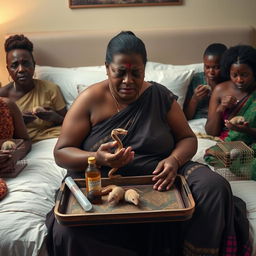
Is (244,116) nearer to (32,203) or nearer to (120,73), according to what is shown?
(120,73)

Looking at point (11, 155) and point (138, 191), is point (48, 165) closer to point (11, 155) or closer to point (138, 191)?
point (11, 155)

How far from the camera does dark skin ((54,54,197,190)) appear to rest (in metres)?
1.46

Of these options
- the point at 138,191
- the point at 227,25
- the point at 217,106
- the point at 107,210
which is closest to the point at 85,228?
the point at 107,210

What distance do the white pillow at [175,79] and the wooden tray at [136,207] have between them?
4.00 ft

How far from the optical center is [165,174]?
1.45 m

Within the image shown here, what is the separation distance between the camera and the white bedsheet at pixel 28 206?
135 centimetres

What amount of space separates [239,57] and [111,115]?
3.14 ft

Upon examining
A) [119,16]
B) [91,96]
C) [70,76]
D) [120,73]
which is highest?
→ [119,16]

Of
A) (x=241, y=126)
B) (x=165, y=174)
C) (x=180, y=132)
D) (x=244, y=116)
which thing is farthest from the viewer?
(x=244, y=116)

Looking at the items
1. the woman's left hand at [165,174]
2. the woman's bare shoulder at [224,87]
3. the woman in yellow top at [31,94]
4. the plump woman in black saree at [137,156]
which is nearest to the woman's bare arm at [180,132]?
the plump woman in black saree at [137,156]

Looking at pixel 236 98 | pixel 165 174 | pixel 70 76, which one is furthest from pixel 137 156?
pixel 70 76

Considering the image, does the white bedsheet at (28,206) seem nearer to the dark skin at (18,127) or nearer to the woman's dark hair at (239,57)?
the dark skin at (18,127)

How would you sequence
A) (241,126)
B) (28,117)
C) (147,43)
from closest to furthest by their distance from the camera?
(241,126) → (28,117) → (147,43)

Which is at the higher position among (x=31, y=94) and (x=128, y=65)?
(x=128, y=65)
